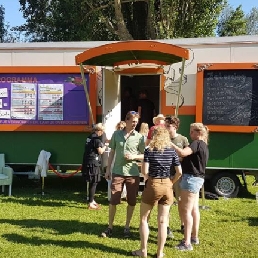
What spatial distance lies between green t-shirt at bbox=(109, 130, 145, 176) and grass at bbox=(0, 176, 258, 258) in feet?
2.97

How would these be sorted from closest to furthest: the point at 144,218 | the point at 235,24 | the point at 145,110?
the point at 144,218, the point at 145,110, the point at 235,24

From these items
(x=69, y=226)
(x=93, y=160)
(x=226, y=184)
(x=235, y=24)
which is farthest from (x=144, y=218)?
(x=235, y=24)

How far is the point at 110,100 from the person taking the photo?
27.0ft

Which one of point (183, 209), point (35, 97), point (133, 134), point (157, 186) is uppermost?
point (35, 97)

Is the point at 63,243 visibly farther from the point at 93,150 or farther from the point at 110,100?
the point at 110,100

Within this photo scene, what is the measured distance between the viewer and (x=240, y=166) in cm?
805

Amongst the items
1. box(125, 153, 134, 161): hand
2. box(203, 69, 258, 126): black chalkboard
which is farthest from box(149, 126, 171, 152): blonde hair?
box(203, 69, 258, 126): black chalkboard

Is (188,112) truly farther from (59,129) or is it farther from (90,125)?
(59,129)

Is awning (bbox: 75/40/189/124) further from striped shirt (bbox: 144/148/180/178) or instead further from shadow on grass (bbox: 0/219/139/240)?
striped shirt (bbox: 144/148/180/178)

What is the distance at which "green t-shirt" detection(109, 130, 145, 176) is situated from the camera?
545cm

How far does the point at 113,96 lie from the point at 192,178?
374 centimetres

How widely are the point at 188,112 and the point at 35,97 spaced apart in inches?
126

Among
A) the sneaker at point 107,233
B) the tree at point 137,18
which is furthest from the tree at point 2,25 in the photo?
the sneaker at point 107,233

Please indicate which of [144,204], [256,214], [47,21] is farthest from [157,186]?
[47,21]
